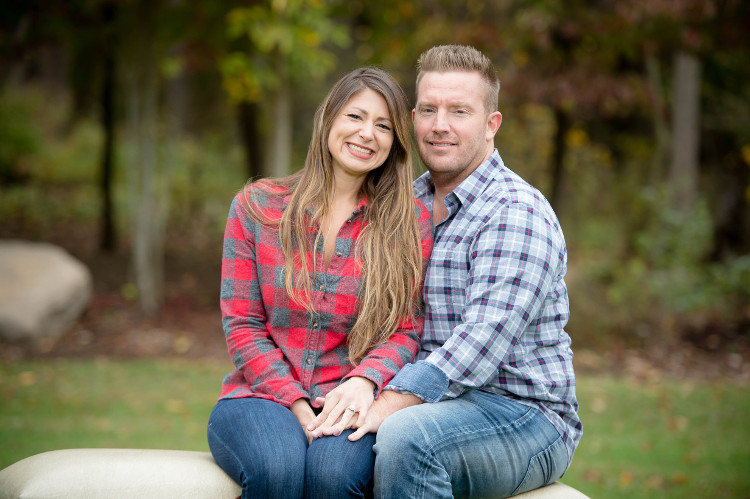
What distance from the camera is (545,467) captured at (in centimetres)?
272

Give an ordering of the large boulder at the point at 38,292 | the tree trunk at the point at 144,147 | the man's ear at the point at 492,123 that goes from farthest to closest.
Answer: the tree trunk at the point at 144,147
the large boulder at the point at 38,292
the man's ear at the point at 492,123

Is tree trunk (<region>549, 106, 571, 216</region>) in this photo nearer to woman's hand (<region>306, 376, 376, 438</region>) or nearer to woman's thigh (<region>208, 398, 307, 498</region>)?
woman's hand (<region>306, 376, 376, 438</region>)

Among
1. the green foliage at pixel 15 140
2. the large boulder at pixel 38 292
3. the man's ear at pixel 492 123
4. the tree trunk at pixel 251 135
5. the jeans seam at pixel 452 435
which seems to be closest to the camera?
the jeans seam at pixel 452 435

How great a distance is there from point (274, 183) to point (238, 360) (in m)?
0.76

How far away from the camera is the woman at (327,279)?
8.98 feet

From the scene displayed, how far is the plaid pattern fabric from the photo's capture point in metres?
2.84

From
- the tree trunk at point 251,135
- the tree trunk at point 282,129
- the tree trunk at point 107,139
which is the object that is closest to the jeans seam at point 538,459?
the tree trunk at point 282,129

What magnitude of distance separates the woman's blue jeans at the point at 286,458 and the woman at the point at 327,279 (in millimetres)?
11

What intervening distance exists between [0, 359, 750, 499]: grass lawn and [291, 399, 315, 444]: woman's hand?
2.53 m

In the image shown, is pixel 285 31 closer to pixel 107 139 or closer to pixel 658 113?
pixel 107 139

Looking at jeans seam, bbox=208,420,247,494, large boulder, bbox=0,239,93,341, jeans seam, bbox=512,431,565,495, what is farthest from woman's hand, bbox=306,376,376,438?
large boulder, bbox=0,239,93,341

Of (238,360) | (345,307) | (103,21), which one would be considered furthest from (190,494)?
(103,21)

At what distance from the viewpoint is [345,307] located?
287cm

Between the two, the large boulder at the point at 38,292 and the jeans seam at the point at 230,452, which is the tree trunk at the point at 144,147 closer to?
the large boulder at the point at 38,292
